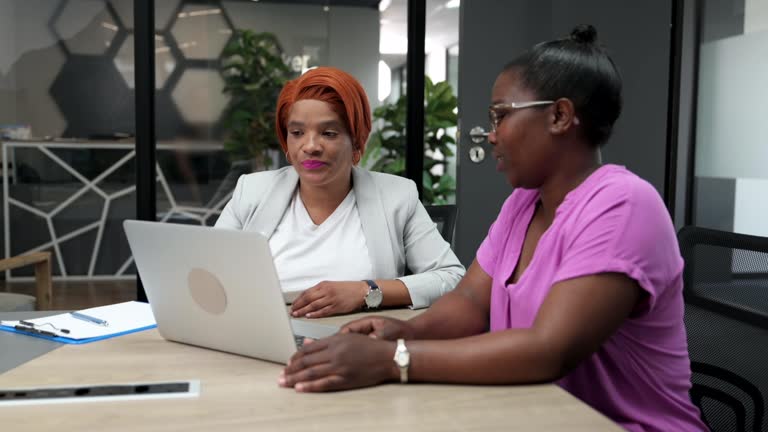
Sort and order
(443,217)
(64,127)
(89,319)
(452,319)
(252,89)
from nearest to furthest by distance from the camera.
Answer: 1. (452,319)
2. (89,319)
3. (443,217)
4. (252,89)
5. (64,127)

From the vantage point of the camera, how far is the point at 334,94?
2.00 metres

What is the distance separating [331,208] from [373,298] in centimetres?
43

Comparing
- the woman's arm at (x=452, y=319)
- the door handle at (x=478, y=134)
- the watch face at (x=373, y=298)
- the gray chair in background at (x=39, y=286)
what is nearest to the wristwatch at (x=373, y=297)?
the watch face at (x=373, y=298)

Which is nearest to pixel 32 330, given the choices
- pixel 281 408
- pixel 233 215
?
pixel 233 215

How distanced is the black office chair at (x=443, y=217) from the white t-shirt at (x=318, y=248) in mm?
440

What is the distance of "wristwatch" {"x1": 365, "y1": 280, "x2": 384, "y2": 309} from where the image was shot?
5.66 ft

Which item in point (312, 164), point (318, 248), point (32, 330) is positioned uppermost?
point (312, 164)

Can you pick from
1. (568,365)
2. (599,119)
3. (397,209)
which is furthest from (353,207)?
(568,365)

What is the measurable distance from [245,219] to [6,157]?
2.97m

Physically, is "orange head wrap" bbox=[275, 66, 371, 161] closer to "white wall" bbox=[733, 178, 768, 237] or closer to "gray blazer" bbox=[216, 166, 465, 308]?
"gray blazer" bbox=[216, 166, 465, 308]

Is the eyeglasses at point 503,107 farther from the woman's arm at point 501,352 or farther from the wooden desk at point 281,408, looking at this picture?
the wooden desk at point 281,408

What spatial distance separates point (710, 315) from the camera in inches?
63.0

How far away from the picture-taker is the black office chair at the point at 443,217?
96.8 inches

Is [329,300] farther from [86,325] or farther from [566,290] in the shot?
[566,290]
